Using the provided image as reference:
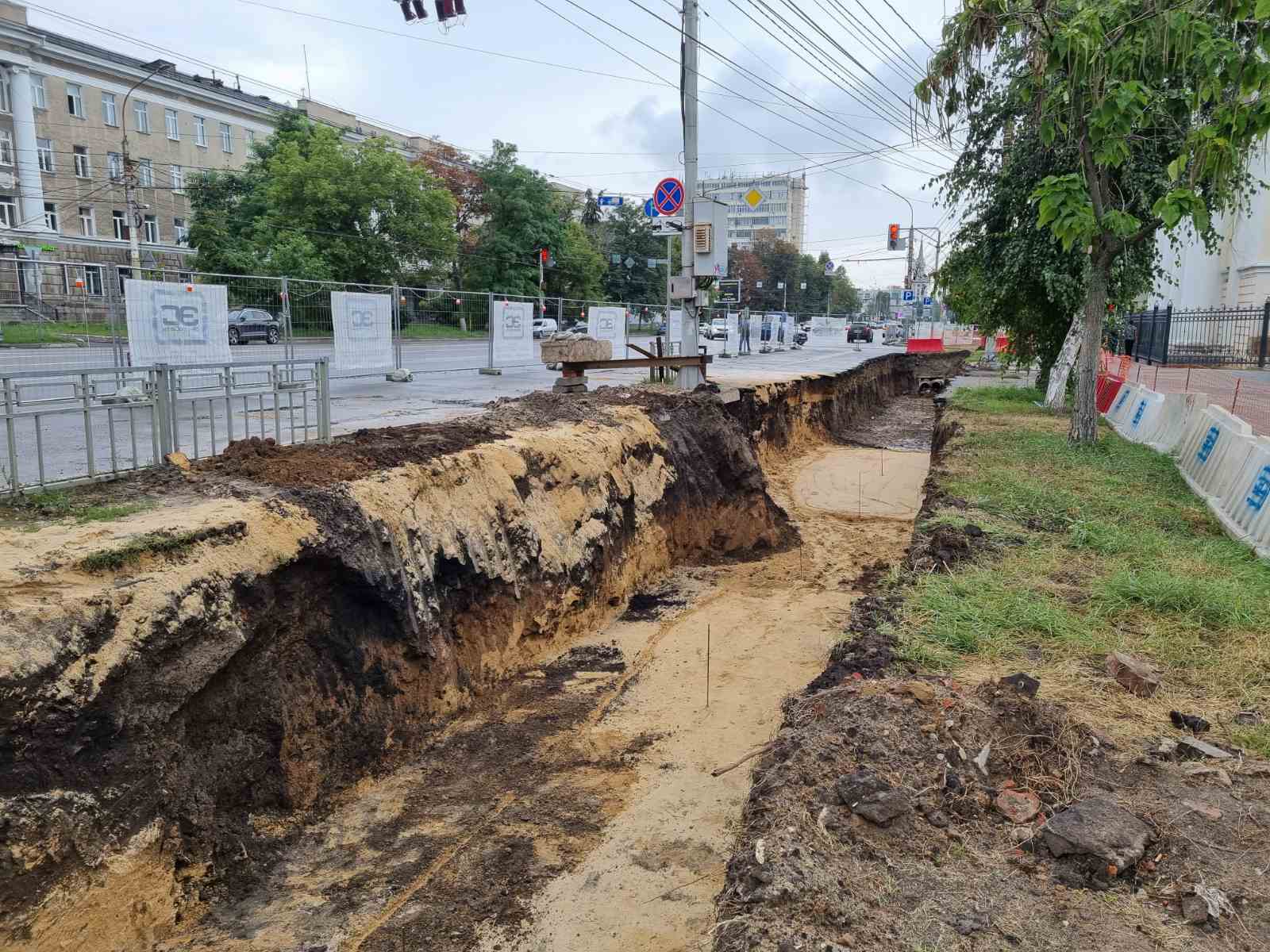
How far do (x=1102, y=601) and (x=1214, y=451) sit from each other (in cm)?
459

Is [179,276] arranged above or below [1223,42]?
below

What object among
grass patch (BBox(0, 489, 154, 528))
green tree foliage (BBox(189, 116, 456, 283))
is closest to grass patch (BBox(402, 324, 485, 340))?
grass patch (BBox(0, 489, 154, 528))


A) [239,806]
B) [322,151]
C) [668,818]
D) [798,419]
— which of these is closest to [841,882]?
[668,818]

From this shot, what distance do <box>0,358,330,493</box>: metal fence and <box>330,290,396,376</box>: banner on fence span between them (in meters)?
5.12

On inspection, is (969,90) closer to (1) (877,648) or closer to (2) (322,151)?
(1) (877,648)

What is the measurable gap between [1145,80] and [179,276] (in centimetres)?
1203

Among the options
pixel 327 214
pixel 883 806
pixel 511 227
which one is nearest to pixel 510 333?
pixel 883 806

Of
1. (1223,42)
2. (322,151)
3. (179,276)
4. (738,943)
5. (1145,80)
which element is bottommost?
(738,943)

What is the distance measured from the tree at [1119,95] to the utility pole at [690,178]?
130 inches

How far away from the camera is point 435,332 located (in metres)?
15.9

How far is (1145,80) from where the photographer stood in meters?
9.81

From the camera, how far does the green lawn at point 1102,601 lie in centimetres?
444

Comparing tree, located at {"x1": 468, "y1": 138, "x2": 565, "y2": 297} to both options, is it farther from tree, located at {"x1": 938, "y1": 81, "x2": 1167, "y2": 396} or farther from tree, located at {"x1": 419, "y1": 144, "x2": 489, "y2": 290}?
tree, located at {"x1": 938, "y1": 81, "x2": 1167, "y2": 396}

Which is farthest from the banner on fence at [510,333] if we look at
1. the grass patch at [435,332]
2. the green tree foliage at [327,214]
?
the green tree foliage at [327,214]
